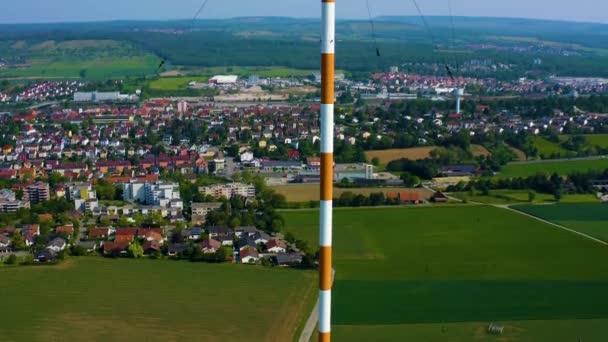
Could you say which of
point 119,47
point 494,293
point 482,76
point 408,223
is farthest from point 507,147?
point 119,47

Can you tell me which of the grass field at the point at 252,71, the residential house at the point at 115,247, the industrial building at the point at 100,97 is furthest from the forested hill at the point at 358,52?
the residential house at the point at 115,247

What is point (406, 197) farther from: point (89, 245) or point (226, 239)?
point (89, 245)

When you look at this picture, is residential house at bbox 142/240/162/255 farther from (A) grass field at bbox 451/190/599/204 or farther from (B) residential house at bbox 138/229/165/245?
(A) grass field at bbox 451/190/599/204

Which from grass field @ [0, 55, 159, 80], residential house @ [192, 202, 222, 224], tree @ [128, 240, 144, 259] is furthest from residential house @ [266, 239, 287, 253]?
grass field @ [0, 55, 159, 80]

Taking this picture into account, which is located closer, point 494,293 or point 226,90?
point 494,293

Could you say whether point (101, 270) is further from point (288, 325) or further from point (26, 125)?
point (26, 125)

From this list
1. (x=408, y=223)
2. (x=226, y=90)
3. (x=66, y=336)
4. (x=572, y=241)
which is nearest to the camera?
(x=66, y=336)

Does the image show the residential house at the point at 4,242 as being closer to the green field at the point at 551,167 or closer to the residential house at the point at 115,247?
the residential house at the point at 115,247
